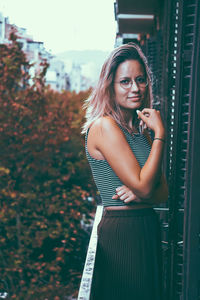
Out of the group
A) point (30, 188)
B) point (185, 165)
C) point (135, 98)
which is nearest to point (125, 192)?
point (135, 98)

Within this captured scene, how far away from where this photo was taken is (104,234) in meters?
1.90

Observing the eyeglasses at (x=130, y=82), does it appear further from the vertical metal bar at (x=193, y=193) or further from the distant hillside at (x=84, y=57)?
the distant hillside at (x=84, y=57)

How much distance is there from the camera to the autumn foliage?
26.1ft

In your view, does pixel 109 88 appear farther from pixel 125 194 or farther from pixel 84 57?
pixel 84 57

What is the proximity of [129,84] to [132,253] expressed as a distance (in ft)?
2.34

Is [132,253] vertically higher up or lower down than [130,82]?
lower down

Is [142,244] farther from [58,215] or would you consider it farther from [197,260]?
[58,215]

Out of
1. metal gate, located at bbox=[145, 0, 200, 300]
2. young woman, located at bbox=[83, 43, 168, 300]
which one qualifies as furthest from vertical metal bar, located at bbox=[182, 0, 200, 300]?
young woman, located at bbox=[83, 43, 168, 300]

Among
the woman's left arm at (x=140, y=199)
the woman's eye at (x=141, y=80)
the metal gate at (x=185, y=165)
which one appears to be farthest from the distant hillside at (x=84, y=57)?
the woman's left arm at (x=140, y=199)

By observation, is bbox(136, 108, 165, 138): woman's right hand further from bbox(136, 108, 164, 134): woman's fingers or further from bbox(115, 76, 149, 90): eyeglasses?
bbox(115, 76, 149, 90): eyeglasses

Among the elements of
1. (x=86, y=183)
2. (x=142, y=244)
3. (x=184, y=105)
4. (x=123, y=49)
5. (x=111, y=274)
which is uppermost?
(x=123, y=49)

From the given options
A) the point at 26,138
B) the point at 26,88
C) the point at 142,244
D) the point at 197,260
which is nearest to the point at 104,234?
the point at 142,244

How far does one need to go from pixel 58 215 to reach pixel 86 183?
162 centimetres

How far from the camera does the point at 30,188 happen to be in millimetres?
8359
